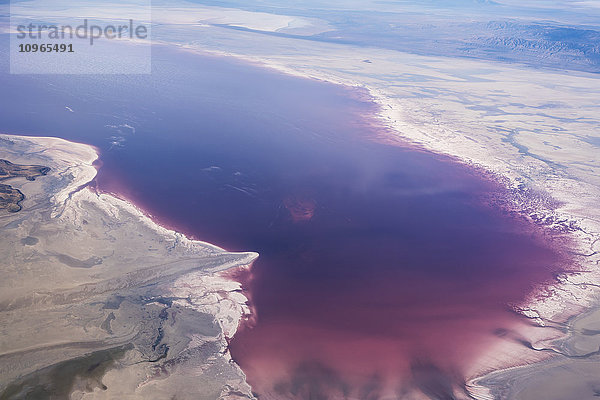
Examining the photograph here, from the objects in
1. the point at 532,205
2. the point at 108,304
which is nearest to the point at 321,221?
the point at 108,304

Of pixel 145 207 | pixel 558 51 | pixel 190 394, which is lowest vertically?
pixel 190 394

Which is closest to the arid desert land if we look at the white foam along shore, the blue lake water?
the blue lake water

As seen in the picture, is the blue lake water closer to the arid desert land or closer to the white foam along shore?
the white foam along shore

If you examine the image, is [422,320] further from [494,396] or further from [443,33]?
[443,33]

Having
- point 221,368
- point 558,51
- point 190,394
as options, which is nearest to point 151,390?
point 190,394

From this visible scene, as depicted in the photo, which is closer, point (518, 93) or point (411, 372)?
point (411, 372)

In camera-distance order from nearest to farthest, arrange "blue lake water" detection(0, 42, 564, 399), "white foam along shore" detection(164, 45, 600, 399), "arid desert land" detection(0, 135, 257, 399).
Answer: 1. "arid desert land" detection(0, 135, 257, 399)
2. "blue lake water" detection(0, 42, 564, 399)
3. "white foam along shore" detection(164, 45, 600, 399)

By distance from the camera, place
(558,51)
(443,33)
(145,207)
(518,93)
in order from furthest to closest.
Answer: (443,33)
(558,51)
(518,93)
(145,207)
